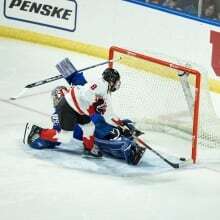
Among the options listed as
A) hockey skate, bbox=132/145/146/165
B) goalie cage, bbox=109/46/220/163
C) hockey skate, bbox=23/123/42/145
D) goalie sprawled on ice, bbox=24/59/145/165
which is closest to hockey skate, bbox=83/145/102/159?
goalie sprawled on ice, bbox=24/59/145/165

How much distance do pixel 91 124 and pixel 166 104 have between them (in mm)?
846

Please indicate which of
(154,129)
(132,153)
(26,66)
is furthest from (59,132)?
(26,66)

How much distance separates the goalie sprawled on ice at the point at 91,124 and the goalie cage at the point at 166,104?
0.49 metres

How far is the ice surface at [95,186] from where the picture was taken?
4266 millimetres

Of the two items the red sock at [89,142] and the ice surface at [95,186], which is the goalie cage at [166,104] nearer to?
the ice surface at [95,186]

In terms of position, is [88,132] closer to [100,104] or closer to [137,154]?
[100,104]

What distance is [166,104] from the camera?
577cm

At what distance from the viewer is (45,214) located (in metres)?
4.16

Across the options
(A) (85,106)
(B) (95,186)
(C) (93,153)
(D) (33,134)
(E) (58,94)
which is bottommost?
(B) (95,186)

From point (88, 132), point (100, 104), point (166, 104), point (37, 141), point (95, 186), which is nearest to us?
point (95, 186)

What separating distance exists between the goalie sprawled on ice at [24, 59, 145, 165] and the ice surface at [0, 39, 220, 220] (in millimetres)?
84

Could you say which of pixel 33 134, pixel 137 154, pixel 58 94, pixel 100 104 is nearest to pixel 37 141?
pixel 33 134

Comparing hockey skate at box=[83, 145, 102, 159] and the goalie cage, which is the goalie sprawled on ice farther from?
the goalie cage

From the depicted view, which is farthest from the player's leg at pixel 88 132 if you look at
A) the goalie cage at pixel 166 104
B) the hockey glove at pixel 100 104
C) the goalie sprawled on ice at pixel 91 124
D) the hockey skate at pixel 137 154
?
the goalie cage at pixel 166 104
